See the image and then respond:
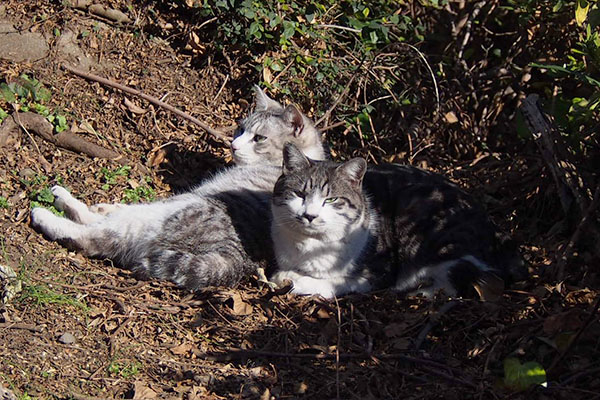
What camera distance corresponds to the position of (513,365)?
2809mm

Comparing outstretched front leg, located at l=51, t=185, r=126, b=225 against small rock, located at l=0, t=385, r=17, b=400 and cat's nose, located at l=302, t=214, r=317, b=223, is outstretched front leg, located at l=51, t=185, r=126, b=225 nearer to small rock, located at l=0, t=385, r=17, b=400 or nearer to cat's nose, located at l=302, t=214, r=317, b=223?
cat's nose, located at l=302, t=214, r=317, b=223

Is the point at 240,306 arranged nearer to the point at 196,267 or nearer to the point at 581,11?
the point at 196,267

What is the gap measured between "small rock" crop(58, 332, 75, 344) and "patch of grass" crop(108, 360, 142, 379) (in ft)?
0.97

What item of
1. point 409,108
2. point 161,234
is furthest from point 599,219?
point 161,234

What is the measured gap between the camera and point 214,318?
413 cm

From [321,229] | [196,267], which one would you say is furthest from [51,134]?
[321,229]

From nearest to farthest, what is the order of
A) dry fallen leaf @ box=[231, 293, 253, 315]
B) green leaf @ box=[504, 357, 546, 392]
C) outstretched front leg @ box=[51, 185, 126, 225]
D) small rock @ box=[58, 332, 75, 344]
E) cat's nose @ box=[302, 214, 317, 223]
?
green leaf @ box=[504, 357, 546, 392] → small rock @ box=[58, 332, 75, 344] → dry fallen leaf @ box=[231, 293, 253, 315] → cat's nose @ box=[302, 214, 317, 223] → outstretched front leg @ box=[51, 185, 126, 225]

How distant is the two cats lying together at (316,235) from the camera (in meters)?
4.47

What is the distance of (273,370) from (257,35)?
11.2 ft

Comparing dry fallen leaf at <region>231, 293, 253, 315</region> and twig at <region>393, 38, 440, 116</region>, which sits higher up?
twig at <region>393, 38, 440, 116</region>

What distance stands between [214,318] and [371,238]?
130 centimetres

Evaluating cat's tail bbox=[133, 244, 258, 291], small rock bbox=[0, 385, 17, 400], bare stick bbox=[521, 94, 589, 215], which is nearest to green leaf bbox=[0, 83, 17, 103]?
cat's tail bbox=[133, 244, 258, 291]

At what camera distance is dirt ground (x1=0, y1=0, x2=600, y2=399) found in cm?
341

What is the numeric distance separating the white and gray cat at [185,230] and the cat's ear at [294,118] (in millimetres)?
585
